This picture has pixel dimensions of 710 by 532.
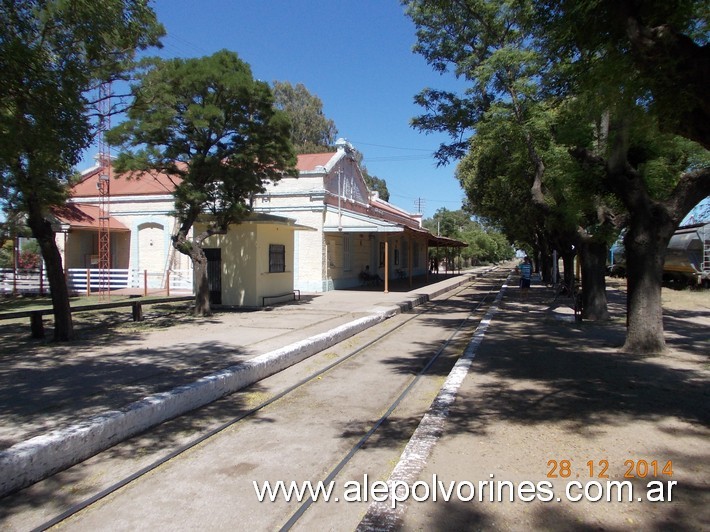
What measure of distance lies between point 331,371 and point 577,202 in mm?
6535

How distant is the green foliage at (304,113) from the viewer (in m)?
49.4

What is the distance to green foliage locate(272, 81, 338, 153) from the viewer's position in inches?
1944

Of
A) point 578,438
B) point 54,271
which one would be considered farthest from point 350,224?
point 578,438

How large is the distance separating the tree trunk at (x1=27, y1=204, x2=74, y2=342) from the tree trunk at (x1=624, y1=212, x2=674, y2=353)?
10922 mm

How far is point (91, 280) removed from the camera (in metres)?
24.8

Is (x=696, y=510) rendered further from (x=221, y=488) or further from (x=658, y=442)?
(x=221, y=488)

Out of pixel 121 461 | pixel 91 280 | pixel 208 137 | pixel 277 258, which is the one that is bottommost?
pixel 121 461

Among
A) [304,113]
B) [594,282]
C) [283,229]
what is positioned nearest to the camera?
[594,282]

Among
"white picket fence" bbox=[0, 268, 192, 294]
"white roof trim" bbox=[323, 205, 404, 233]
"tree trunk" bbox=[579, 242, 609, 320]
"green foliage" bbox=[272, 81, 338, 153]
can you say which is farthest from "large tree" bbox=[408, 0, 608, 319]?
"green foliage" bbox=[272, 81, 338, 153]

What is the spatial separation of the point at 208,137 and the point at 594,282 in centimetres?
1125

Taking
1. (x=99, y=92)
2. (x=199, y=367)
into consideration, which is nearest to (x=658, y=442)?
(x=199, y=367)

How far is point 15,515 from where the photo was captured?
3770mm

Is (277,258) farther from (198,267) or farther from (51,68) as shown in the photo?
(51,68)

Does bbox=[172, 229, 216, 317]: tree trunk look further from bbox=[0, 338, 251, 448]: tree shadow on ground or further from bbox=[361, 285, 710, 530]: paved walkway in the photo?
bbox=[361, 285, 710, 530]: paved walkway
